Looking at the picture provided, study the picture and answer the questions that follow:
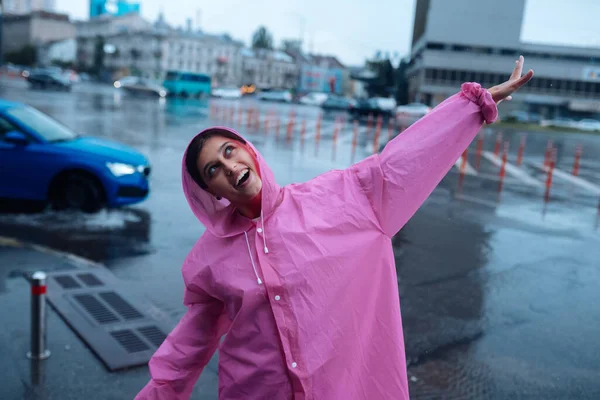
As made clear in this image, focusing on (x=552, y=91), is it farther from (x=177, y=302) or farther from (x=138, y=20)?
(x=138, y=20)

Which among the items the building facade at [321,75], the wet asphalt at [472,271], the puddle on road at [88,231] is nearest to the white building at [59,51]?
the building facade at [321,75]

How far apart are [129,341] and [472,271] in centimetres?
402

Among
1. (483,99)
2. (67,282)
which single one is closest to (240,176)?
(483,99)

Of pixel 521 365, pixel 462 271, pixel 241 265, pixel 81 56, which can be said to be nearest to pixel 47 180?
pixel 462 271

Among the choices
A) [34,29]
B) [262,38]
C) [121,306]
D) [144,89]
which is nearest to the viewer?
[121,306]

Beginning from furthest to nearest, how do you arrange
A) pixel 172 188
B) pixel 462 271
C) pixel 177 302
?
pixel 172 188
pixel 462 271
pixel 177 302

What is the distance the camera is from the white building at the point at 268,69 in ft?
291

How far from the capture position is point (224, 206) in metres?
A: 2.13

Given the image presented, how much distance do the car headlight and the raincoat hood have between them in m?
6.79

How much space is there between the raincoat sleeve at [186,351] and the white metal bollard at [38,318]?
2.34 m

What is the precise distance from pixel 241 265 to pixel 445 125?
0.83 metres

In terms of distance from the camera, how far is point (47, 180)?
8.48 metres

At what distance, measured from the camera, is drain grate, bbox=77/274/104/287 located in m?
6.04

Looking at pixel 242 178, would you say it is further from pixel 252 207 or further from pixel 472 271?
pixel 472 271
